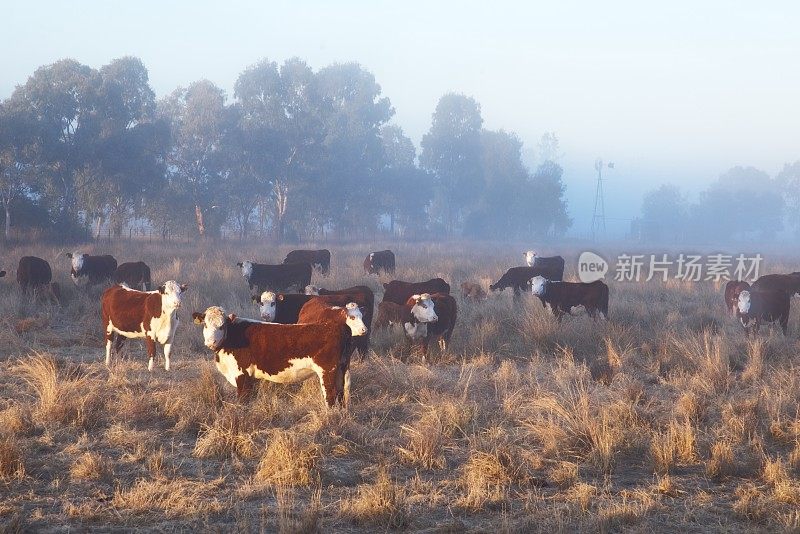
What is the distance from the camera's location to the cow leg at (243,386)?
308 inches

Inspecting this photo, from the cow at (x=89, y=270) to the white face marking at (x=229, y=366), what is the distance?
1066 centimetres

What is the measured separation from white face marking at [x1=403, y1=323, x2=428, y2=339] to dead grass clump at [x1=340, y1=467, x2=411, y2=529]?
5.74m

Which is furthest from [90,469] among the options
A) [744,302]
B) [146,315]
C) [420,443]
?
[744,302]

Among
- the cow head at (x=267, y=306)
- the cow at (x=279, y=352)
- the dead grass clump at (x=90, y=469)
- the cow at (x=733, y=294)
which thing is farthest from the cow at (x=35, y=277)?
the cow at (x=733, y=294)

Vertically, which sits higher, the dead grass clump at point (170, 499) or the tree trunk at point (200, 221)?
the tree trunk at point (200, 221)

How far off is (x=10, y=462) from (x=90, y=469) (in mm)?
653

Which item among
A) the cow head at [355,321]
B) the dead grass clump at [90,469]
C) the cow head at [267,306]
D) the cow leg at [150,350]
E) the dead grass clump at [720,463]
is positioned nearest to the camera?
the dead grass clump at [90,469]

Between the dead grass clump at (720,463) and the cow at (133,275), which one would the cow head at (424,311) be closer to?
the dead grass clump at (720,463)

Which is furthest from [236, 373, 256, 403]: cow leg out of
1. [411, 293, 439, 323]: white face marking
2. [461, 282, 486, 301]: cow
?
[461, 282, 486, 301]: cow

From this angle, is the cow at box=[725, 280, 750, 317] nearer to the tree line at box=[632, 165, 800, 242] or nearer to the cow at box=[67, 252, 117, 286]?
the cow at box=[67, 252, 117, 286]

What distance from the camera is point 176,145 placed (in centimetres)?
A: 4572

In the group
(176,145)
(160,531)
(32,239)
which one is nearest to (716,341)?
(160,531)

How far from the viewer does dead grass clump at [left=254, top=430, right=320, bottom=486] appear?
593 cm

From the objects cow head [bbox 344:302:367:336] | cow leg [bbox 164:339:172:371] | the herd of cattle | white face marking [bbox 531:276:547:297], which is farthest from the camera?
white face marking [bbox 531:276:547:297]
